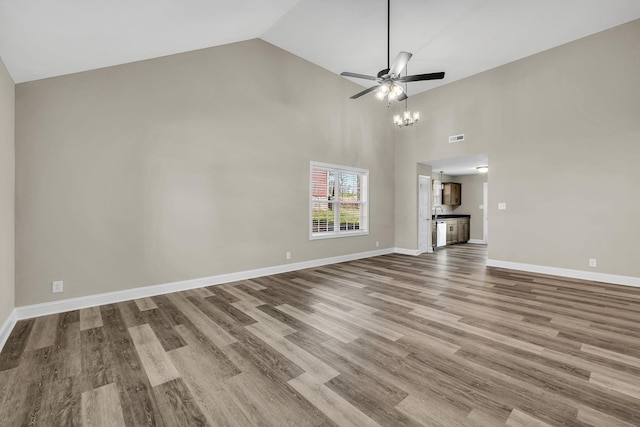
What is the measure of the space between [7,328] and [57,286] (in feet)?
2.01

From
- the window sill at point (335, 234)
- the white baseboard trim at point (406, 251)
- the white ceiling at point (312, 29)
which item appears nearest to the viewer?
the white ceiling at point (312, 29)

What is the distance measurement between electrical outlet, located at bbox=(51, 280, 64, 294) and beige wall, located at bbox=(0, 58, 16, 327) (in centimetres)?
30

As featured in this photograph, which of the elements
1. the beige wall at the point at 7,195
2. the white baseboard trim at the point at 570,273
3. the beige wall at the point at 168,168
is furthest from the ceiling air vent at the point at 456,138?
the beige wall at the point at 7,195

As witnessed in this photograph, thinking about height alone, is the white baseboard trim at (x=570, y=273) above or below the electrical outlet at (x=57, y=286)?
below

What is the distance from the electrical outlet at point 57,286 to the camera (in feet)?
10.1

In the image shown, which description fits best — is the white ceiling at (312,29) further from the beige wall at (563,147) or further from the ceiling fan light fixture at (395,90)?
the ceiling fan light fixture at (395,90)

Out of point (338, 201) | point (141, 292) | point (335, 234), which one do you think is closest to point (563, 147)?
point (338, 201)

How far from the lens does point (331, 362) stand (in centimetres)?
208

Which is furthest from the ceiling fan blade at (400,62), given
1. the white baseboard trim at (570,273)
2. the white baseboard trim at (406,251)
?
the white baseboard trim at (406,251)

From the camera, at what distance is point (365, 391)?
1747 mm

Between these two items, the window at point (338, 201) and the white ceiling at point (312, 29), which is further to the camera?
the window at point (338, 201)

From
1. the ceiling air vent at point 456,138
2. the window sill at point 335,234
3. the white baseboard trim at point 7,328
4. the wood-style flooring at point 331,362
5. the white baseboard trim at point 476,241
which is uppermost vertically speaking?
the ceiling air vent at point 456,138

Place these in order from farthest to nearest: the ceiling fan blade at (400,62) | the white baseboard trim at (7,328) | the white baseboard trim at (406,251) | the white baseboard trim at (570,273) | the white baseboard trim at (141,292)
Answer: the white baseboard trim at (406,251) < the white baseboard trim at (570,273) < the ceiling fan blade at (400,62) < the white baseboard trim at (141,292) < the white baseboard trim at (7,328)

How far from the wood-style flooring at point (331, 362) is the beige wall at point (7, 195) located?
43 centimetres
